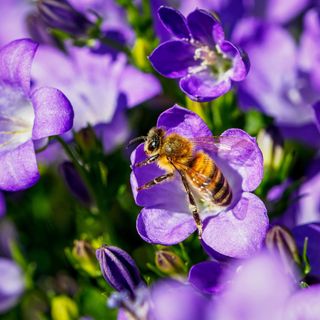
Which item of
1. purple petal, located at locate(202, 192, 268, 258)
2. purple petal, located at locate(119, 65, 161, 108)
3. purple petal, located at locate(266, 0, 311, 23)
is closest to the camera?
purple petal, located at locate(202, 192, 268, 258)

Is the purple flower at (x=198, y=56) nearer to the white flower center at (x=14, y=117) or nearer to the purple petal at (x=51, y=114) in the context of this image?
the purple petal at (x=51, y=114)

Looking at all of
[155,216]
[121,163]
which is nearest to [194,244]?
[155,216]

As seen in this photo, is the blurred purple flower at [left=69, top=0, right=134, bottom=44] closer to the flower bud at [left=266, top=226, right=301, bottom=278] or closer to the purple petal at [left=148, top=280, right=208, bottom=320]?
the flower bud at [left=266, top=226, right=301, bottom=278]

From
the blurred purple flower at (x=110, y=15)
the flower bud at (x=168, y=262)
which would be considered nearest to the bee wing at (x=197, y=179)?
the flower bud at (x=168, y=262)

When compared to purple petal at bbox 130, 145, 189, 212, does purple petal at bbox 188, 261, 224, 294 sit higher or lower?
lower

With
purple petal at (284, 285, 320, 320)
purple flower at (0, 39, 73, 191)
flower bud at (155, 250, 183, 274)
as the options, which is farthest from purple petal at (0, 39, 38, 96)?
purple petal at (284, 285, 320, 320)

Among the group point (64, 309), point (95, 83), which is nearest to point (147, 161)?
point (64, 309)

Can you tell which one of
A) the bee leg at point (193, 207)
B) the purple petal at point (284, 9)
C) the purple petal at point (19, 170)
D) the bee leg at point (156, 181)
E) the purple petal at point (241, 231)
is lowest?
the purple petal at point (284, 9)
